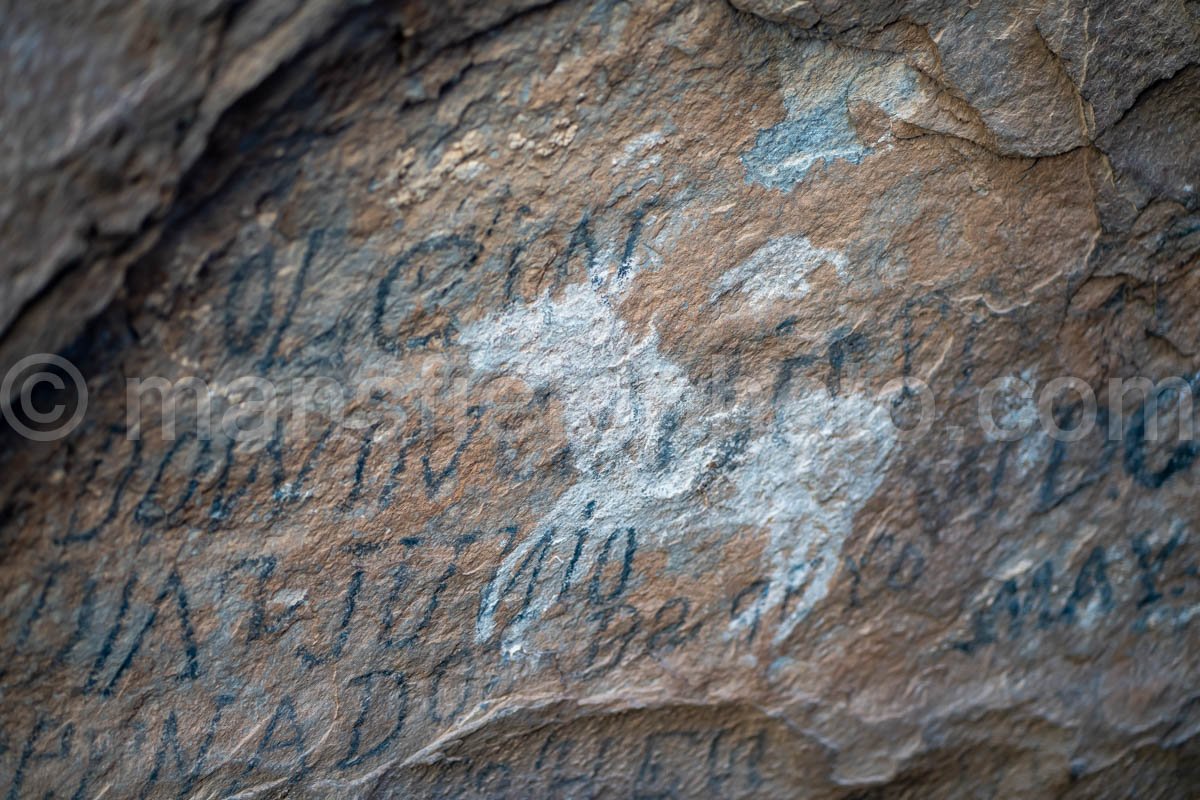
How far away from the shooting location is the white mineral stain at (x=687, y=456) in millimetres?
999

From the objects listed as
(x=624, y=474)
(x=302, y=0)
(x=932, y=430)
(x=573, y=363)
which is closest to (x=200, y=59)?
(x=302, y=0)

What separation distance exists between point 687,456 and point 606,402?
0.36 ft

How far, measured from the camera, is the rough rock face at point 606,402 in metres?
0.83

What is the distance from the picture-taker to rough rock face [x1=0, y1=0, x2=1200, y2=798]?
0.83m

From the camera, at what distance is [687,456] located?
106 cm

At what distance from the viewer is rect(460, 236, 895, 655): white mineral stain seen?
3.28 ft

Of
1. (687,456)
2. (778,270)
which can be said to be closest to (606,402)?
(687,456)

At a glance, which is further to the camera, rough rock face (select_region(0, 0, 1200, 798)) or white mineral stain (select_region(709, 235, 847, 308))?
white mineral stain (select_region(709, 235, 847, 308))

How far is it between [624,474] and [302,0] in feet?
1.79

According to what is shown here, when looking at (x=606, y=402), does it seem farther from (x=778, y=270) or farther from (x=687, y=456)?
(x=778, y=270)

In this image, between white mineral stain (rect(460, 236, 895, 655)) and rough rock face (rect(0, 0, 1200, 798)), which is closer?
rough rock face (rect(0, 0, 1200, 798))

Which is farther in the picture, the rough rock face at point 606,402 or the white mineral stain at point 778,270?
the white mineral stain at point 778,270

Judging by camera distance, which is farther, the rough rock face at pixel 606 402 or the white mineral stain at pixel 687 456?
the white mineral stain at pixel 687 456

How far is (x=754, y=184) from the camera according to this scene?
991mm
